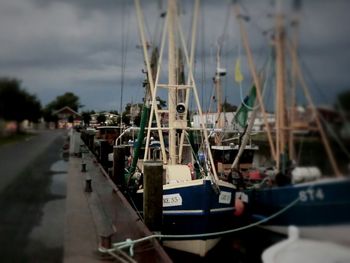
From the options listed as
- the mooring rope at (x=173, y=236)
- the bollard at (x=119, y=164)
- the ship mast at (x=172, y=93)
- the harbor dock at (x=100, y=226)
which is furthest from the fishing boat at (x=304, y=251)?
the bollard at (x=119, y=164)

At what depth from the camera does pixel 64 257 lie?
4.45 m

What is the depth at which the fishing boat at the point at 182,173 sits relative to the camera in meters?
6.29

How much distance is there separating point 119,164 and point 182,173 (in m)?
2.60

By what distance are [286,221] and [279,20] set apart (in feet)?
3.78

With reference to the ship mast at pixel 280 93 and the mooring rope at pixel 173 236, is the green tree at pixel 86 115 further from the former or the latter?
the ship mast at pixel 280 93

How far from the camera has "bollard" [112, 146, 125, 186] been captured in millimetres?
8835

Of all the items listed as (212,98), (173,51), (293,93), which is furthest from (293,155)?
(173,51)

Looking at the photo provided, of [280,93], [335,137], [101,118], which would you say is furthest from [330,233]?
[101,118]

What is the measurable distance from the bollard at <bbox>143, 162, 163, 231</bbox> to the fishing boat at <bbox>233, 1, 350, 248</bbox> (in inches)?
113

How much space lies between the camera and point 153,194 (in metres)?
5.55

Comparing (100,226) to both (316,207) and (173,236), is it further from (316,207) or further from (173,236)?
(316,207)

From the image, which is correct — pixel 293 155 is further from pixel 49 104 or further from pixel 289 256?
pixel 49 104

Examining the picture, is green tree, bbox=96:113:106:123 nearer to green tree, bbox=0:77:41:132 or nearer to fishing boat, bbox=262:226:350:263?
green tree, bbox=0:77:41:132

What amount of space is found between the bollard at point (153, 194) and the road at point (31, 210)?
1.20 meters
